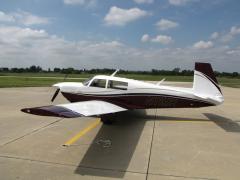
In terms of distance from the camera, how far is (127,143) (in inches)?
258

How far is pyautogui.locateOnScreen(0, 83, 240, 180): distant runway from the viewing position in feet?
15.6

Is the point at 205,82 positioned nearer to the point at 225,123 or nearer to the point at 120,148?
the point at 225,123

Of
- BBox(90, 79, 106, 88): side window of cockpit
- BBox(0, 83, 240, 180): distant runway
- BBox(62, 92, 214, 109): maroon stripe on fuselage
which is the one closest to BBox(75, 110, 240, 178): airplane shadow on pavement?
BBox(0, 83, 240, 180): distant runway

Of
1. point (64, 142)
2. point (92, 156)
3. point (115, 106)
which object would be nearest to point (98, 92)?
point (115, 106)

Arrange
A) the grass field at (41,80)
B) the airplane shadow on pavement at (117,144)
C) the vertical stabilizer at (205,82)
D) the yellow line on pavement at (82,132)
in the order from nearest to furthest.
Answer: the airplane shadow on pavement at (117,144) < the yellow line on pavement at (82,132) < the vertical stabilizer at (205,82) < the grass field at (41,80)

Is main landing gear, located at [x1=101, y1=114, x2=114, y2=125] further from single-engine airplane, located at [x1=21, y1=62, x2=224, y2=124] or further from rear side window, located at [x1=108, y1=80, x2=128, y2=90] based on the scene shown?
rear side window, located at [x1=108, y1=80, x2=128, y2=90]

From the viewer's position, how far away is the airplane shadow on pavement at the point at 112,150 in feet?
15.8

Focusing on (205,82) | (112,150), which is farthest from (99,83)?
(205,82)

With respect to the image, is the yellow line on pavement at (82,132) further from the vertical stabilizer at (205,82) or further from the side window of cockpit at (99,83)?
the vertical stabilizer at (205,82)

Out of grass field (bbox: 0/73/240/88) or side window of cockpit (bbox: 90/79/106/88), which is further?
grass field (bbox: 0/73/240/88)

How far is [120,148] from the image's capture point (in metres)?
6.15

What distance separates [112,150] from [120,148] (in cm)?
26

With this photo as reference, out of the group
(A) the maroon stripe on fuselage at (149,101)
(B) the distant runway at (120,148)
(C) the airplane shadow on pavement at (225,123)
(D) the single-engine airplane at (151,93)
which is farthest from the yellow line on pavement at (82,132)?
(C) the airplane shadow on pavement at (225,123)

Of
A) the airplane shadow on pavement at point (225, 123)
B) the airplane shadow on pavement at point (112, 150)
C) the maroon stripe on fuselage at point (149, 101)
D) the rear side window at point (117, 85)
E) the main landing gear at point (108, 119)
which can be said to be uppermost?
the rear side window at point (117, 85)
